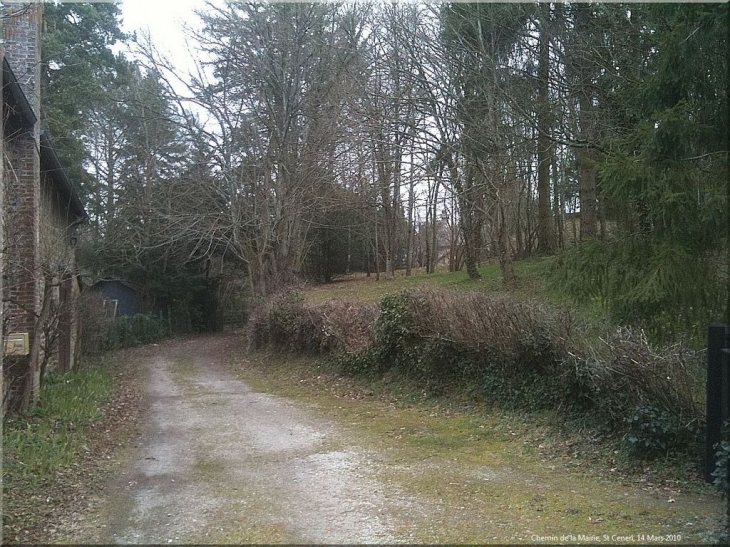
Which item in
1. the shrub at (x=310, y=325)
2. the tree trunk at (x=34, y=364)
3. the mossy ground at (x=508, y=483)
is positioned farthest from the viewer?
the shrub at (x=310, y=325)

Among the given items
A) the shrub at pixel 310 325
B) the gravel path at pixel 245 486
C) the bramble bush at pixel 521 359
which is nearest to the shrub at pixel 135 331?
the shrub at pixel 310 325

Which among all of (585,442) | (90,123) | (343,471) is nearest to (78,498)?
(343,471)

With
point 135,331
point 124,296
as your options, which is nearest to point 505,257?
point 135,331

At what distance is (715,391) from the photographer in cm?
517

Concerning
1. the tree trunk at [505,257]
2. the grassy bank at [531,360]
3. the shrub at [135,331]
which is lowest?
the shrub at [135,331]

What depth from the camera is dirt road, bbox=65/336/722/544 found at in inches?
180

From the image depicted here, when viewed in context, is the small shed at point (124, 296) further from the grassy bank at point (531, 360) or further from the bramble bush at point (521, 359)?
the grassy bank at point (531, 360)

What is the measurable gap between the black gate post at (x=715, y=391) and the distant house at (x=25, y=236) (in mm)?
8083

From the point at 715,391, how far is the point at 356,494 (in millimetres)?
3277

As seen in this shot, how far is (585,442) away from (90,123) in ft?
74.4

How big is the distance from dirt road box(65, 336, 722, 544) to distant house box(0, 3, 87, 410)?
2.31 meters

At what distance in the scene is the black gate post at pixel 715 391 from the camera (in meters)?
5.11

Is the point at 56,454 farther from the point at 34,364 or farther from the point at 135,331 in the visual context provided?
the point at 135,331

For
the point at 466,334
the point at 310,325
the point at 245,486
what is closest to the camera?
the point at 245,486
